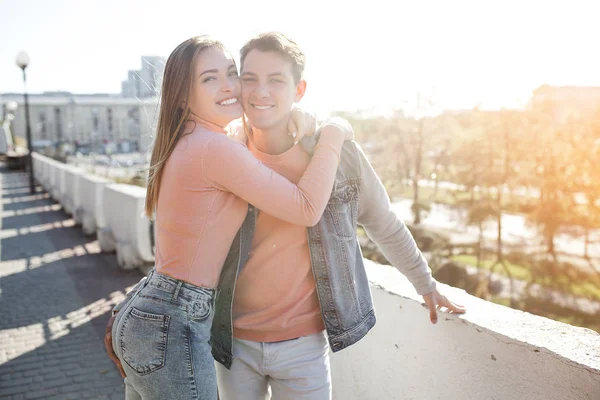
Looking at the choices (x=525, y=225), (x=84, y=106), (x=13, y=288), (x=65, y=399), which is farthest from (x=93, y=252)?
(x=84, y=106)

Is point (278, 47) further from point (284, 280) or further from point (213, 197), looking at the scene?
point (284, 280)

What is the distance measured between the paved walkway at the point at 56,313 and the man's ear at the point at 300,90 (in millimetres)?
3080

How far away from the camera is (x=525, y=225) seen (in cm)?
2473

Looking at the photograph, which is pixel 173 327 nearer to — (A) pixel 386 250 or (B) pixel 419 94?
(A) pixel 386 250

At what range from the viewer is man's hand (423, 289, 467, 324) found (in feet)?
7.17

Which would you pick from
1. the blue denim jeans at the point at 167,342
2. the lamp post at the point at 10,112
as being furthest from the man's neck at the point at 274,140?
the lamp post at the point at 10,112

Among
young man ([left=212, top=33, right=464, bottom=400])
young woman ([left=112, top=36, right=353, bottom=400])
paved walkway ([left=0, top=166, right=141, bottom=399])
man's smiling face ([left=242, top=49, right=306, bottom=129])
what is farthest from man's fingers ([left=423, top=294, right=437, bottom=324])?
paved walkway ([left=0, top=166, right=141, bottom=399])

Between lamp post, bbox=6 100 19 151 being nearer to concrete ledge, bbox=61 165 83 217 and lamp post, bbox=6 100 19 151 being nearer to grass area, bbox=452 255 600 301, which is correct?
concrete ledge, bbox=61 165 83 217

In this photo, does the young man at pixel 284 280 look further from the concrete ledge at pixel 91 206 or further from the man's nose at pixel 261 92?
the concrete ledge at pixel 91 206

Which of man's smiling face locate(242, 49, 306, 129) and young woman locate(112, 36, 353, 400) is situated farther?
man's smiling face locate(242, 49, 306, 129)

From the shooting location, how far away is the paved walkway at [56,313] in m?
4.36

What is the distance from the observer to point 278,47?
203 cm

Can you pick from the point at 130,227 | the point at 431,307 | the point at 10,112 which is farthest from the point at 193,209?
the point at 10,112

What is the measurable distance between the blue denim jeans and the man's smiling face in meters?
0.70
